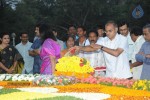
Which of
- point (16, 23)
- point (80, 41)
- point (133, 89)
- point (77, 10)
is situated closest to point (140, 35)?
point (80, 41)

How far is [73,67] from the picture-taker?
26.5 ft

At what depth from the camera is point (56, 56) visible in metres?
8.80

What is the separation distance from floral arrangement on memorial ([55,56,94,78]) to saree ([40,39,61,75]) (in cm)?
48

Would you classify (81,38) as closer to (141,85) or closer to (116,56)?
(116,56)

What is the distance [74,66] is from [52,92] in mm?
1569

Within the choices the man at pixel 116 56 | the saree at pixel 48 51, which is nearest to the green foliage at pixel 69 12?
the saree at pixel 48 51

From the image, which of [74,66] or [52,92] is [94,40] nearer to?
[74,66]

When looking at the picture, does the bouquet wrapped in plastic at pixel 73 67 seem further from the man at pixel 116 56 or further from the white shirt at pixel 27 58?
the white shirt at pixel 27 58

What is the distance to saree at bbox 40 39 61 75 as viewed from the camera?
8570mm

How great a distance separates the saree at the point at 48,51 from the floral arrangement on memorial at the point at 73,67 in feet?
1.59

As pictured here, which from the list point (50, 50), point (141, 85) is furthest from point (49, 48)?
point (141, 85)

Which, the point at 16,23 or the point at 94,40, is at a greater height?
the point at 16,23

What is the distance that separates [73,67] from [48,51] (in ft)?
2.73

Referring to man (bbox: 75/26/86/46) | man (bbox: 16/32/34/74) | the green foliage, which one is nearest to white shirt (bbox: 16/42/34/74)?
man (bbox: 16/32/34/74)
